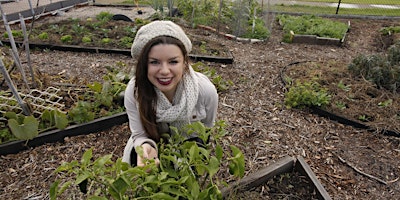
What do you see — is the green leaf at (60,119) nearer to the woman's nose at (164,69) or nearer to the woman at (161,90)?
the woman at (161,90)

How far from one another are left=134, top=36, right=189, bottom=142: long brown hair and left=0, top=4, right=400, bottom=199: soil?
80 centimetres

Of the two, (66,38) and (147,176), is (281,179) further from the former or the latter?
(66,38)

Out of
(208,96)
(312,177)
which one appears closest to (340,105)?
(312,177)

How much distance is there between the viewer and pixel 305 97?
9.68 ft

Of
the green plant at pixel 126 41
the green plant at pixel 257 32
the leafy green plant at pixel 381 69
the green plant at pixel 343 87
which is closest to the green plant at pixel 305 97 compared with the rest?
the green plant at pixel 343 87

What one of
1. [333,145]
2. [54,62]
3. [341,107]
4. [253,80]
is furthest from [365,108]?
[54,62]

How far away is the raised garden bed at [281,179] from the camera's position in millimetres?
1837

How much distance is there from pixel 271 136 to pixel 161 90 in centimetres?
147

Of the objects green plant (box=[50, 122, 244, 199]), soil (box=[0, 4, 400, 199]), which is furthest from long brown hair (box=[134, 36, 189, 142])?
soil (box=[0, 4, 400, 199])

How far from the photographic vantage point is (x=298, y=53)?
4652 mm

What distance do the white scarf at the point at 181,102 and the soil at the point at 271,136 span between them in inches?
32.1

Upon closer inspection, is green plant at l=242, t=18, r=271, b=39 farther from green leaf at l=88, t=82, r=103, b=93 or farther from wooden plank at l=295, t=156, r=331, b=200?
wooden plank at l=295, t=156, r=331, b=200

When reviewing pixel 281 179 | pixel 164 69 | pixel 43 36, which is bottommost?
pixel 281 179

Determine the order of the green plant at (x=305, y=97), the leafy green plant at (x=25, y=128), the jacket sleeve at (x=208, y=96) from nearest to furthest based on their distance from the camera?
the jacket sleeve at (x=208, y=96)
the leafy green plant at (x=25, y=128)
the green plant at (x=305, y=97)
